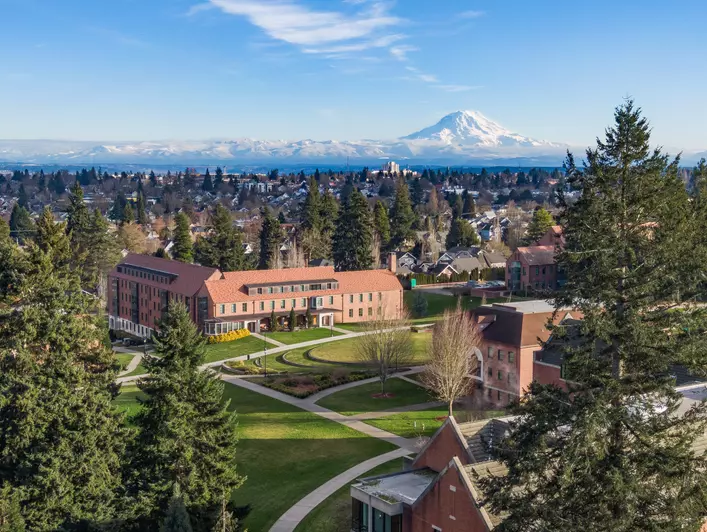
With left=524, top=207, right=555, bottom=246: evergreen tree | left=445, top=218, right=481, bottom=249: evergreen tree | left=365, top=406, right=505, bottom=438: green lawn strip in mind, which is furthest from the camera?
left=445, top=218, right=481, bottom=249: evergreen tree

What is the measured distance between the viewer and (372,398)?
169ft

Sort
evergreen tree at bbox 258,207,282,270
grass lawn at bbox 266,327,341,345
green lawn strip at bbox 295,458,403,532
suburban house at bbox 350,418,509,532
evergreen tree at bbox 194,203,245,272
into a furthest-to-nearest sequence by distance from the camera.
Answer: evergreen tree at bbox 258,207,282,270, evergreen tree at bbox 194,203,245,272, grass lawn at bbox 266,327,341,345, green lawn strip at bbox 295,458,403,532, suburban house at bbox 350,418,509,532

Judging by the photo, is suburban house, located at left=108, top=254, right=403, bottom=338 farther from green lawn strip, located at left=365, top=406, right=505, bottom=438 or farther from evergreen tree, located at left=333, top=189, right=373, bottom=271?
green lawn strip, located at left=365, top=406, right=505, bottom=438

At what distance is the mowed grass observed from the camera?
3469 cm

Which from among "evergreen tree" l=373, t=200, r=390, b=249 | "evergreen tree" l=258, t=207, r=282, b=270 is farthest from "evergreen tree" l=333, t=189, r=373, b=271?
"evergreen tree" l=373, t=200, r=390, b=249

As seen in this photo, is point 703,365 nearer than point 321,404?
Yes

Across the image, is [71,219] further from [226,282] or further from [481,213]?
[481,213]

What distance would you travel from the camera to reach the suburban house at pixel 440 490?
73.9 ft

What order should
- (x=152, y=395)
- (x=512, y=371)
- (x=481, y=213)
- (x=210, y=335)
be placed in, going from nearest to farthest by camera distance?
1. (x=152, y=395)
2. (x=512, y=371)
3. (x=210, y=335)
4. (x=481, y=213)

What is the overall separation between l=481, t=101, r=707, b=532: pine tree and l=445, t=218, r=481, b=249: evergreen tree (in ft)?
337

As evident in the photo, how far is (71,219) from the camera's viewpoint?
3593 inches

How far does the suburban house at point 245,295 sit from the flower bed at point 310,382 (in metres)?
16.7

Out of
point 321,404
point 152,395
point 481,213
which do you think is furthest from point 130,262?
point 481,213

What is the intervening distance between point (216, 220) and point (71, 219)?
56.7 ft
